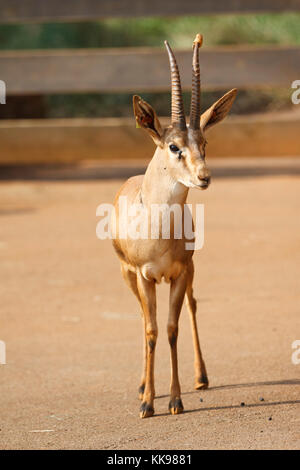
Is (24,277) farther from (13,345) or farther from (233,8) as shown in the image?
(233,8)

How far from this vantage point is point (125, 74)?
13.5 m

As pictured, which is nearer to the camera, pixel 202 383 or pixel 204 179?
pixel 204 179

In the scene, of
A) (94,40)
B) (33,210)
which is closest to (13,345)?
(33,210)

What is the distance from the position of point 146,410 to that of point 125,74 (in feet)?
30.1

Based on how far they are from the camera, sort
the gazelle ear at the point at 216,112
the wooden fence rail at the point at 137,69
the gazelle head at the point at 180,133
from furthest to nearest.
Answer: the wooden fence rail at the point at 137,69, the gazelle ear at the point at 216,112, the gazelle head at the point at 180,133

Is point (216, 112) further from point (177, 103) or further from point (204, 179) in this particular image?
point (204, 179)

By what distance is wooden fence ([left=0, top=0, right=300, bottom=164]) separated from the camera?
13406 mm

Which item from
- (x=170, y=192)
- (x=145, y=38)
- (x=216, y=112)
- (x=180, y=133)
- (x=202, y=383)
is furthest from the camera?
(x=145, y=38)

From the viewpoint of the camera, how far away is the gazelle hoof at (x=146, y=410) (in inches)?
199

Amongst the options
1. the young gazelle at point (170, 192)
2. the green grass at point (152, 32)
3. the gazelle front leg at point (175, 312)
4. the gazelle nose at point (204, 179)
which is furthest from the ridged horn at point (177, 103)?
the green grass at point (152, 32)

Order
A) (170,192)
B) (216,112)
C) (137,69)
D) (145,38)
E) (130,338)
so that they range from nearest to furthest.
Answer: (170,192) → (216,112) → (130,338) → (137,69) → (145,38)

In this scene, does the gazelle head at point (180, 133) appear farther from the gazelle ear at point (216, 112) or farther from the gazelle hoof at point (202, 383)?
the gazelle hoof at point (202, 383)

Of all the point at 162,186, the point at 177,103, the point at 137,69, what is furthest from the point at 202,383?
the point at 137,69

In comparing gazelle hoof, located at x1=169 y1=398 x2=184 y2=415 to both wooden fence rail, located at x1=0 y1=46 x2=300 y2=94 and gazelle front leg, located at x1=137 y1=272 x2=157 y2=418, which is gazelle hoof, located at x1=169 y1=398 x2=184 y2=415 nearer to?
gazelle front leg, located at x1=137 y1=272 x2=157 y2=418
